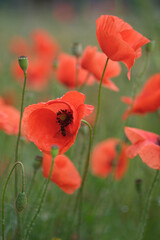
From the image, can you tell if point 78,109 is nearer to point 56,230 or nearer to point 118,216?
point 56,230

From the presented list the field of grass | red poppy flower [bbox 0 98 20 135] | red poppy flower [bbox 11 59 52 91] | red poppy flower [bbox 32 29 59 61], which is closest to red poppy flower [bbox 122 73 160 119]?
the field of grass

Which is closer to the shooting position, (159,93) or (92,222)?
(159,93)

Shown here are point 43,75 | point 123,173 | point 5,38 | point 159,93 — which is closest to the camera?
point 159,93

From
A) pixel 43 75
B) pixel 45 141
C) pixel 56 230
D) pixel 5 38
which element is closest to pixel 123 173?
pixel 56 230

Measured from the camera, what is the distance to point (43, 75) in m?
2.99

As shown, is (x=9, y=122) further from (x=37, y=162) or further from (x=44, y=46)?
(x=44, y=46)

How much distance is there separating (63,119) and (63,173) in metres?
0.17

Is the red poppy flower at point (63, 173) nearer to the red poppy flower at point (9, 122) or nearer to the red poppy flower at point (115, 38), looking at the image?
the red poppy flower at point (9, 122)

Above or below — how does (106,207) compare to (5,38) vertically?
below

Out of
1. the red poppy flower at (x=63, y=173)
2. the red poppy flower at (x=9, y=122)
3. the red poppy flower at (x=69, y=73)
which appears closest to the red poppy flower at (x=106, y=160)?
the red poppy flower at (x=69, y=73)

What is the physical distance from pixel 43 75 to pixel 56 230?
1.72 metres

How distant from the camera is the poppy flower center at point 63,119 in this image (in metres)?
1.06

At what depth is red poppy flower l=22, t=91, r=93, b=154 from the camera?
0.95 metres

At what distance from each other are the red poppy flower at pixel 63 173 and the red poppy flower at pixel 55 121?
0.09 metres
